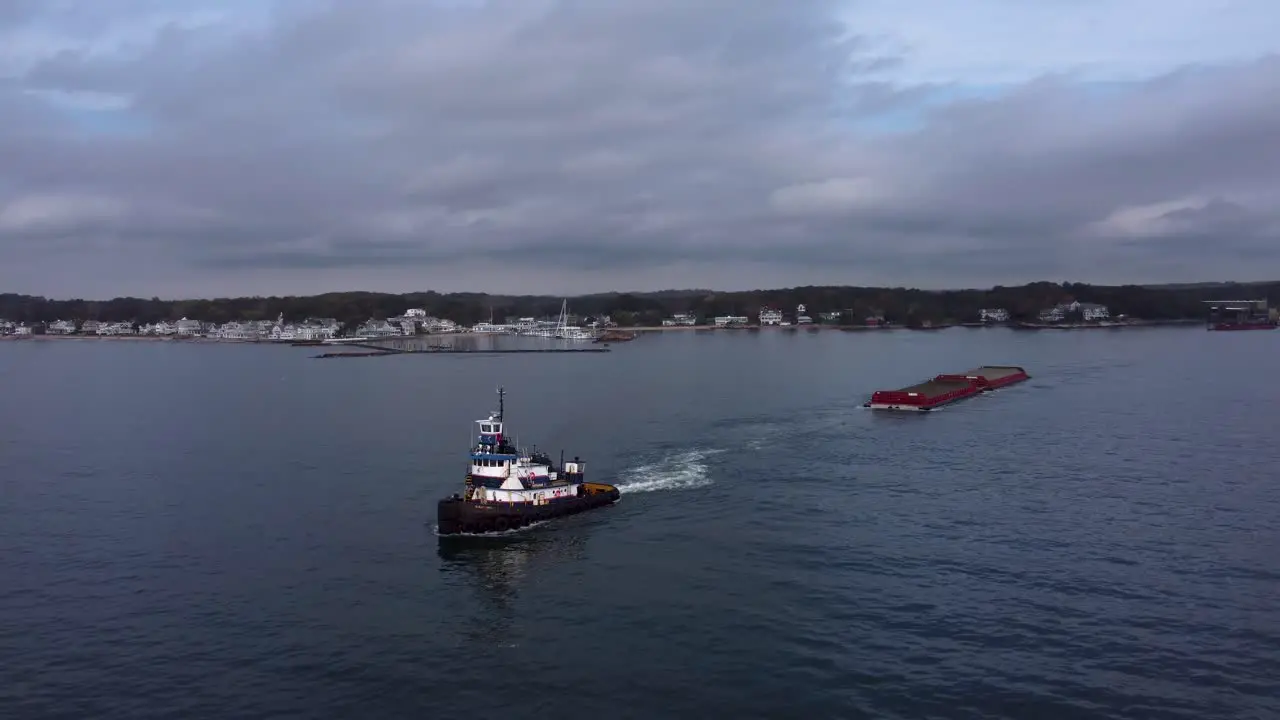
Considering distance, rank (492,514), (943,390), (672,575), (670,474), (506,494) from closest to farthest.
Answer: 1. (672,575)
2. (492,514)
3. (506,494)
4. (670,474)
5. (943,390)

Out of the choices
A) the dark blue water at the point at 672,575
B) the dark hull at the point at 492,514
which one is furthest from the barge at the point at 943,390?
the dark hull at the point at 492,514

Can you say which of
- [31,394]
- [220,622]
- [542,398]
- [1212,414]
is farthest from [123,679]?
[31,394]

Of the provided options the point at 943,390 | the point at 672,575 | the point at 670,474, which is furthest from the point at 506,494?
the point at 943,390

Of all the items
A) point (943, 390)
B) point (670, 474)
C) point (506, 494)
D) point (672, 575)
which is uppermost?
point (943, 390)

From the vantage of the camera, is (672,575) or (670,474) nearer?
(672,575)

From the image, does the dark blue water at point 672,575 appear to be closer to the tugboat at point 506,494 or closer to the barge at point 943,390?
the tugboat at point 506,494

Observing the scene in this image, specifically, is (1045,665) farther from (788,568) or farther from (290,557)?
(290,557)

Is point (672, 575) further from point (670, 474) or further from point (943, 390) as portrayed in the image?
point (943, 390)

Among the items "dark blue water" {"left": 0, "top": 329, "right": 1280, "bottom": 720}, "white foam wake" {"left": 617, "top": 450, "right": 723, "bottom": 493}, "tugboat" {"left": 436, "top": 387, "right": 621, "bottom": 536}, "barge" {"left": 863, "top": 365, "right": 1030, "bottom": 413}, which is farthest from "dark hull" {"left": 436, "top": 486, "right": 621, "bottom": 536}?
"barge" {"left": 863, "top": 365, "right": 1030, "bottom": 413}
